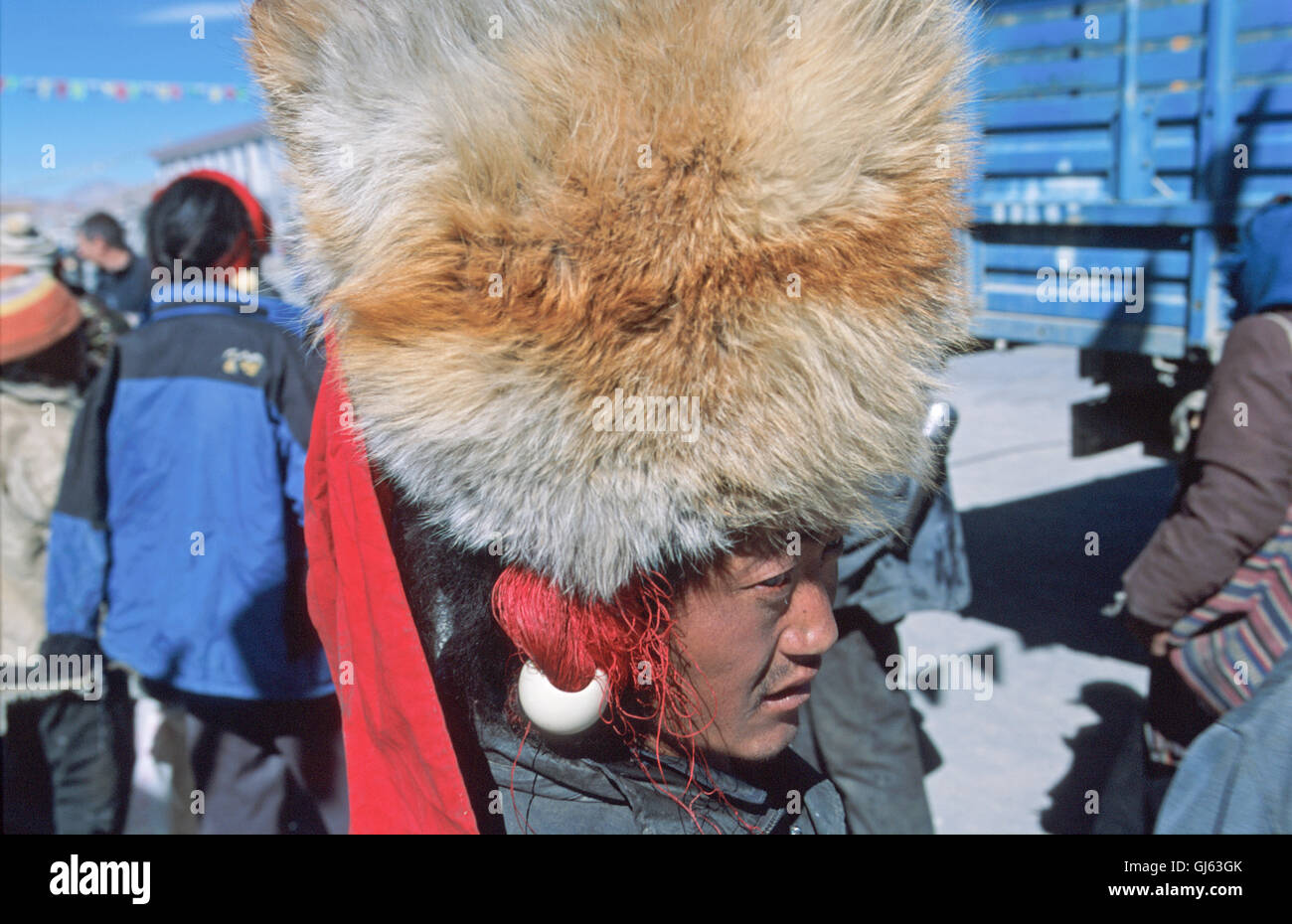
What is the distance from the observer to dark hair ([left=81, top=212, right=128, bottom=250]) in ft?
23.3

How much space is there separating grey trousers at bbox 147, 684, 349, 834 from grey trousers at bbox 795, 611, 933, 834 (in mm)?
1436

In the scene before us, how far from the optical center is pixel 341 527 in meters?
1.32

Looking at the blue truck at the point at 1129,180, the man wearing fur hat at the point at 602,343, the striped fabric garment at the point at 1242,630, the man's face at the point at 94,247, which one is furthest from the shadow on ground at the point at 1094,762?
the man's face at the point at 94,247

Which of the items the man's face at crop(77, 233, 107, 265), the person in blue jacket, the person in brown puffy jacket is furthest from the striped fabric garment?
the man's face at crop(77, 233, 107, 265)

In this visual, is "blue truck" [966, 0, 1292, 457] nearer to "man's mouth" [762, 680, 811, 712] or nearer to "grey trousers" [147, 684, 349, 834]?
"man's mouth" [762, 680, 811, 712]

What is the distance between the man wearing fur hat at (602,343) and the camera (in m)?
0.99

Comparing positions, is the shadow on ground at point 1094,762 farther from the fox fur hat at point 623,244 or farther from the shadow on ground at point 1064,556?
the fox fur hat at point 623,244

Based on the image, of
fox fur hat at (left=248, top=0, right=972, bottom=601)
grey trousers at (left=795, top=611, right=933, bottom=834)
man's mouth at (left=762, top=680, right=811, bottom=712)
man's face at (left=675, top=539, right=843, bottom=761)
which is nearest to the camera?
fox fur hat at (left=248, top=0, right=972, bottom=601)

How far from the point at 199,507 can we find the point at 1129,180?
396cm

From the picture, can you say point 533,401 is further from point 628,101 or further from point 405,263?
point 628,101

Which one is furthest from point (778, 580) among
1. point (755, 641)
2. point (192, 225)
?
point (192, 225)

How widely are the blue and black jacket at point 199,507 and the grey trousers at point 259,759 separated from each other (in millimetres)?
89
